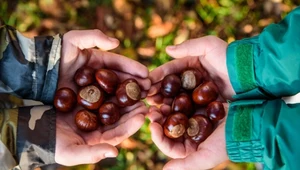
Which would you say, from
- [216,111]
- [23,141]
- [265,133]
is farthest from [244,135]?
[23,141]

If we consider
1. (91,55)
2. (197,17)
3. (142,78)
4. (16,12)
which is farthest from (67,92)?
(197,17)

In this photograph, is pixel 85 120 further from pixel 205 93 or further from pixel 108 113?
pixel 205 93

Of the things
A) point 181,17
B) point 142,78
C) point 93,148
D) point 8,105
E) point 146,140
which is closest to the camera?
point 93,148

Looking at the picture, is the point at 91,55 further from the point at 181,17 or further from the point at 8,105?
the point at 181,17

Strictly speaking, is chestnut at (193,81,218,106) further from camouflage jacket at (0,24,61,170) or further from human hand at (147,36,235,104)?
camouflage jacket at (0,24,61,170)

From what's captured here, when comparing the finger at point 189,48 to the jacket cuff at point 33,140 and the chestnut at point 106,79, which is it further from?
the jacket cuff at point 33,140

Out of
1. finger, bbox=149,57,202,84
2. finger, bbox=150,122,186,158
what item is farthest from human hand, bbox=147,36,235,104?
finger, bbox=150,122,186,158
